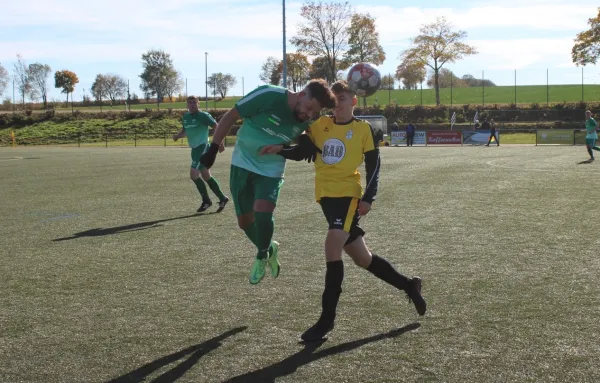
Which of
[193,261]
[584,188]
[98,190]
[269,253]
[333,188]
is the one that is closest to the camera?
[333,188]

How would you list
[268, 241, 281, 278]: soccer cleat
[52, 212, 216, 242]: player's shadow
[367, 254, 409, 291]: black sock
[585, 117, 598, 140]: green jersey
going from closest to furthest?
[367, 254, 409, 291]: black sock
[268, 241, 281, 278]: soccer cleat
[52, 212, 216, 242]: player's shadow
[585, 117, 598, 140]: green jersey

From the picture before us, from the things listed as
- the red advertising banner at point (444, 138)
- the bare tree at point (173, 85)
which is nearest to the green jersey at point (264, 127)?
the red advertising banner at point (444, 138)

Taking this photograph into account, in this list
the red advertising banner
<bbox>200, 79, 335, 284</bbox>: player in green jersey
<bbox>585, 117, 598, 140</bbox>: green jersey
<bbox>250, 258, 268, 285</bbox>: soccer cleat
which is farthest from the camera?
the red advertising banner

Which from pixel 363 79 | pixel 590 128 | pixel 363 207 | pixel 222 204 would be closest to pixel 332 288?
pixel 363 207

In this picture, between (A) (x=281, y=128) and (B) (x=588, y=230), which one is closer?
(A) (x=281, y=128)

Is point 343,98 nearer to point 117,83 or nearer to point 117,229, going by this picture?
point 117,229

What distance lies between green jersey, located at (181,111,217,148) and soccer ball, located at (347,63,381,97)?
23.0ft

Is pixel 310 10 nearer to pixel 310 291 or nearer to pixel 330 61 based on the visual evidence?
pixel 330 61

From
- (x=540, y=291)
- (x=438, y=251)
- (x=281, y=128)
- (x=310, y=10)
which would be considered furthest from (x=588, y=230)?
(x=310, y=10)

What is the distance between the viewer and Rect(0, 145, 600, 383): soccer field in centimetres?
423

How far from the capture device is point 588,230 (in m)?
9.29

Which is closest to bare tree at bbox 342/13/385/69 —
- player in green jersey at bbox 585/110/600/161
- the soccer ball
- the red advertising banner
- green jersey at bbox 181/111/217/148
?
the red advertising banner

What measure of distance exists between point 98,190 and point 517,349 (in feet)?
44.7

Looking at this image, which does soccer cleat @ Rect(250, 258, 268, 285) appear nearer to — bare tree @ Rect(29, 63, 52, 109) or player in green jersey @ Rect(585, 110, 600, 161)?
player in green jersey @ Rect(585, 110, 600, 161)
